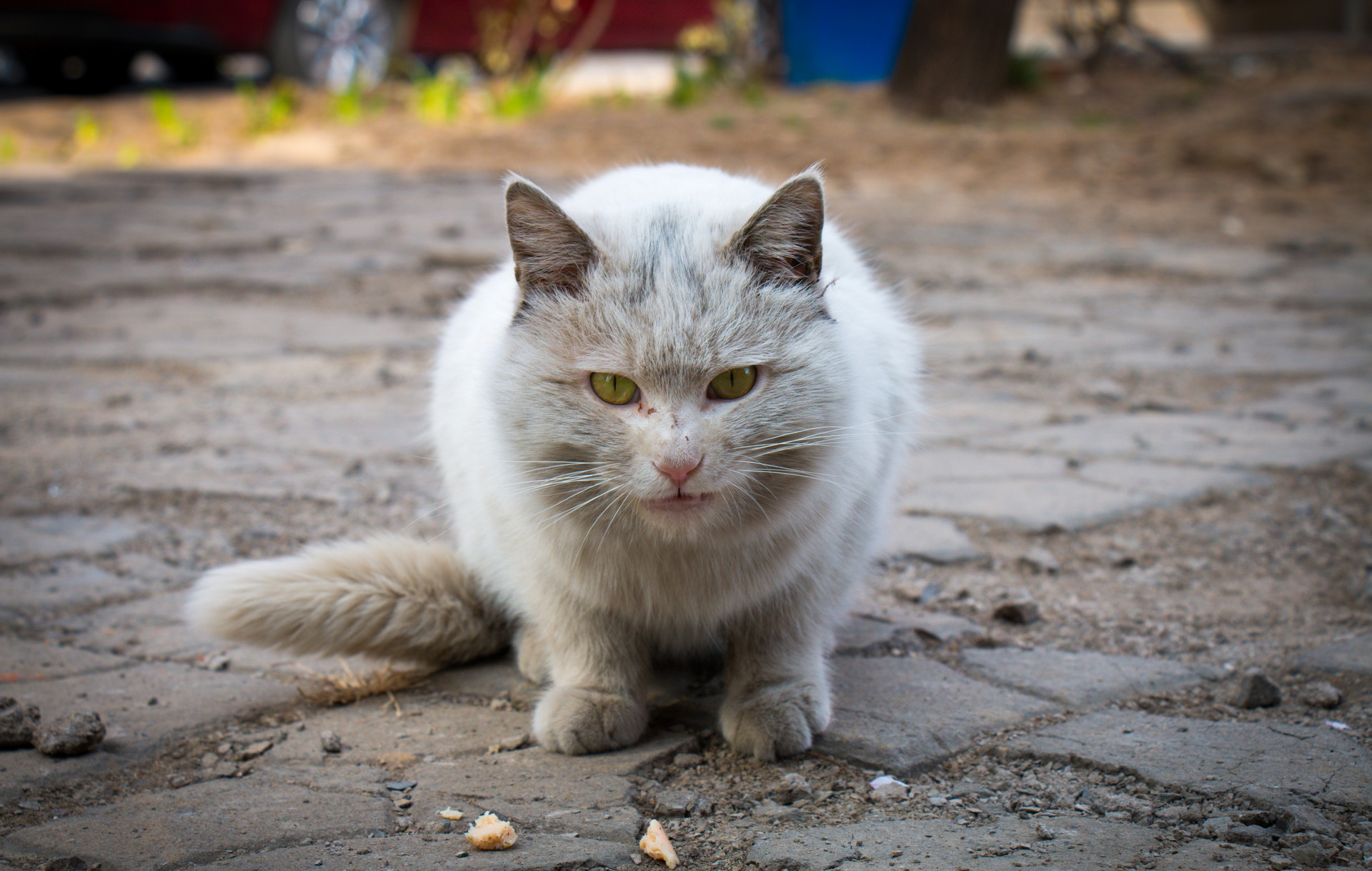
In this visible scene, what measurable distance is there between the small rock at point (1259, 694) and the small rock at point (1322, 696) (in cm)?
5

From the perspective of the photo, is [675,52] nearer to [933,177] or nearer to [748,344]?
[933,177]

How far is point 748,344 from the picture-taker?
185 centimetres

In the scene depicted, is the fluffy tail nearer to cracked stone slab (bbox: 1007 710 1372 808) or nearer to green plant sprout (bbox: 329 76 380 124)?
cracked stone slab (bbox: 1007 710 1372 808)

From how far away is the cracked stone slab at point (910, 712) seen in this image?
189cm

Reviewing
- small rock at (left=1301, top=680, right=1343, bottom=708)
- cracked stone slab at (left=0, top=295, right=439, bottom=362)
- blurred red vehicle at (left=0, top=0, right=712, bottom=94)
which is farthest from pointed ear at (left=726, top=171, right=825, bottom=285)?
blurred red vehicle at (left=0, top=0, right=712, bottom=94)

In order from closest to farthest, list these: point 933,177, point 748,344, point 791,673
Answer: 1. point 748,344
2. point 791,673
3. point 933,177

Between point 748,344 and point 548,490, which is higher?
point 748,344

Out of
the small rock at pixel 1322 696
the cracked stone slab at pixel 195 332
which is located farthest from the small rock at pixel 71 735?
the cracked stone slab at pixel 195 332

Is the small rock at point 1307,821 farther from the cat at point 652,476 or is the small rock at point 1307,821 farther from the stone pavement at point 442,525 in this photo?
the cat at point 652,476

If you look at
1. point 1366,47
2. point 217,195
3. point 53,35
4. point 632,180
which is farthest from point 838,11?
point 632,180

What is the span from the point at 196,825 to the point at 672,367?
1.03m

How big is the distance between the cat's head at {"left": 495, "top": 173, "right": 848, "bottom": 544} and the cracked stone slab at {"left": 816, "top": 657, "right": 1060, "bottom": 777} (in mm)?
425

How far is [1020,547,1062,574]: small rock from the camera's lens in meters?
2.69

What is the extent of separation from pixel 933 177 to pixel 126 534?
5663 millimetres
